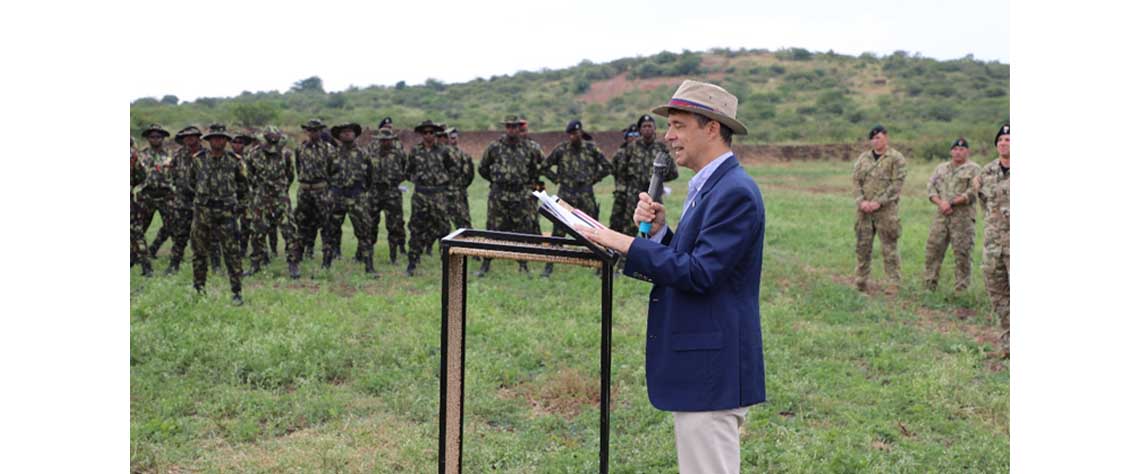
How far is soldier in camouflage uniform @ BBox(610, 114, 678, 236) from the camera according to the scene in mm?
11789

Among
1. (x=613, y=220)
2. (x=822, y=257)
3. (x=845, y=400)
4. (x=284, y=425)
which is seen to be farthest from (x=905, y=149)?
(x=284, y=425)

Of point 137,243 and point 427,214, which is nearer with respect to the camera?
point 137,243

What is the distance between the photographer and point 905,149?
32.0 metres

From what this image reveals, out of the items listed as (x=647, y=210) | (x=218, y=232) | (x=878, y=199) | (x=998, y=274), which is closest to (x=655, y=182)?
(x=647, y=210)

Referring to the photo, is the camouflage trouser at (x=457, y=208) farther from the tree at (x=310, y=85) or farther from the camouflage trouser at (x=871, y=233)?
the tree at (x=310, y=85)

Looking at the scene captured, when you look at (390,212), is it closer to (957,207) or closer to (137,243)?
(137,243)

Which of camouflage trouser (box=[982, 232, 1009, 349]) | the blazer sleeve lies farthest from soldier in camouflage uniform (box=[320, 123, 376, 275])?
the blazer sleeve

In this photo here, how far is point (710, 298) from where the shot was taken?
11.1 ft

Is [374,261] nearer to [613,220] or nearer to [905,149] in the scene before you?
[613,220]

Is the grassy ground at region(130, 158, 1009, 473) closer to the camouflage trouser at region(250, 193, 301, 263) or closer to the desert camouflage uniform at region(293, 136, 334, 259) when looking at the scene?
the camouflage trouser at region(250, 193, 301, 263)

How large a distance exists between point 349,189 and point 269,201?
1.00 metres

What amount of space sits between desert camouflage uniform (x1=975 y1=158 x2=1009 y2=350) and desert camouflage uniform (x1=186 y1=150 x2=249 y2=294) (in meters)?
7.22

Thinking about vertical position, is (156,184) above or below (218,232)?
above

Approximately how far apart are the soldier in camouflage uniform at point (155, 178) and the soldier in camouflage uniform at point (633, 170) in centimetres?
560
